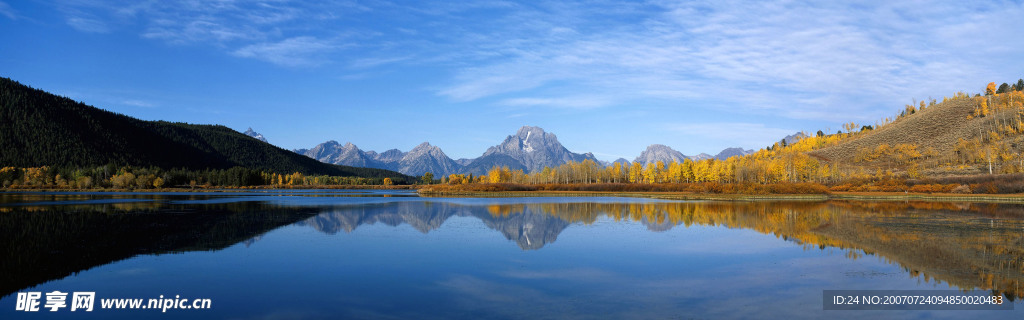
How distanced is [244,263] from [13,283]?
648 cm

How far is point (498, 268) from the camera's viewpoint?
19.8 m

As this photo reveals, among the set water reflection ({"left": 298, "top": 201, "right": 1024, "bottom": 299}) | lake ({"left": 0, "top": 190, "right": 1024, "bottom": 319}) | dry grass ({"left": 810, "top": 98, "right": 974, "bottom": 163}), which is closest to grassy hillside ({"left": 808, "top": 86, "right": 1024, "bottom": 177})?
dry grass ({"left": 810, "top": 98, "right": 974, "bottom": 163})

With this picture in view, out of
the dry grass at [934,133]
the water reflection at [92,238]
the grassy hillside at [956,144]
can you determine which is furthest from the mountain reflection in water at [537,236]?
the dry grass at [934,133]

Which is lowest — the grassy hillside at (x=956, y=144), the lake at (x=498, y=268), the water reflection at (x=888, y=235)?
the lake at (x=498, y=268)

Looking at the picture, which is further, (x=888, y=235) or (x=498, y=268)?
(x=888, y=235)

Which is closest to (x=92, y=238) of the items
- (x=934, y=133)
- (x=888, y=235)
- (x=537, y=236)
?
(x=537, y=236)

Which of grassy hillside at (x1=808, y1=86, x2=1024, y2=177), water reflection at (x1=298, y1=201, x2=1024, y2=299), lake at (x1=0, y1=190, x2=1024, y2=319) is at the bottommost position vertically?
lake at (x1=0, y1=190, x2=1024, y2=319)

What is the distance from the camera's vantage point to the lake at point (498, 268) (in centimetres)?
1369

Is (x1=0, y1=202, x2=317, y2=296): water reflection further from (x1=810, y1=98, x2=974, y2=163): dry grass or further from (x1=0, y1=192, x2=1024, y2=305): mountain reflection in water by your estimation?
(x1=810, y1=98, x2=974, y2=163): dry grass

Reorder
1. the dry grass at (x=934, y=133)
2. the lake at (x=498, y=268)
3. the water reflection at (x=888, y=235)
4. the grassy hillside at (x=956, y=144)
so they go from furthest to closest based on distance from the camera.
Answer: the dry grass at (x=934, y=133)
the grassy hillside at (x=956, y=144)
the water reflection at (x=888, y=235)
the lake at (x=498, y=268)

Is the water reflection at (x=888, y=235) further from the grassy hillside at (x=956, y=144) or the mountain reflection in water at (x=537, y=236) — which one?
the grassy hillside at (x=956, y=144)

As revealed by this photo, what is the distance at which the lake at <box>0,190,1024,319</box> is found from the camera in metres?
13.7

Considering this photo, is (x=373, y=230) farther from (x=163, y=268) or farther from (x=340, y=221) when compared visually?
(x=163, y=268)

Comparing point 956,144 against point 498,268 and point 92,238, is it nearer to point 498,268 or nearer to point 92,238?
point 498,268
